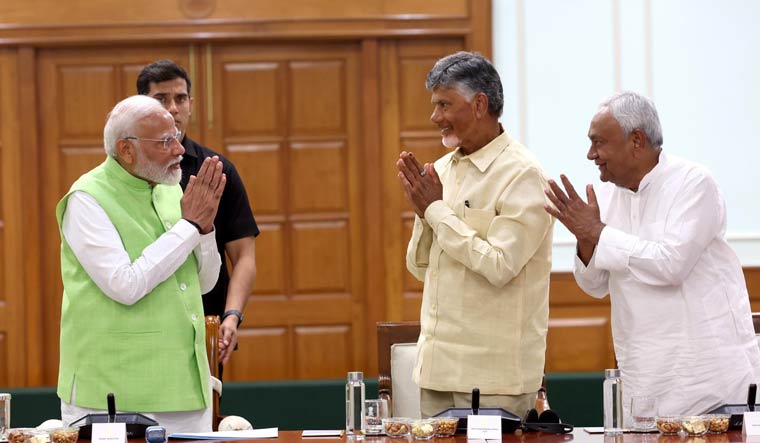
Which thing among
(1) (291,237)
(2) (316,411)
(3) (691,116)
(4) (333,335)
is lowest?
(2) (316,411)

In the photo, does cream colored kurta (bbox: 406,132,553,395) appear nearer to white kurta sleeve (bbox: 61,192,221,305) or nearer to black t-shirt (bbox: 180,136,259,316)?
white kurta sleeve (bbox: 61,192,221,305)


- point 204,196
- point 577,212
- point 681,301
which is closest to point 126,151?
point 204,196

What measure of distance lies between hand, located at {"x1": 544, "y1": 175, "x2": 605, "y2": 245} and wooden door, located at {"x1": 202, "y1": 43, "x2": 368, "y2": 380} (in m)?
3.06

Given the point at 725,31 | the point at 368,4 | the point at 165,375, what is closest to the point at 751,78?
the point at 725,31

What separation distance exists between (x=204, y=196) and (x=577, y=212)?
3.41 feet

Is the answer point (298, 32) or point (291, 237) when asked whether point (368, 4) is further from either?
point (291, 237)

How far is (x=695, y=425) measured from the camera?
8.95 feet

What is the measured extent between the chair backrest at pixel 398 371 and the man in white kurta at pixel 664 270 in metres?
0.68

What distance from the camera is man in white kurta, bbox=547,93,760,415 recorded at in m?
3.01

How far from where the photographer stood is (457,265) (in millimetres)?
3145

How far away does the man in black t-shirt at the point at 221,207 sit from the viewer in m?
3.88

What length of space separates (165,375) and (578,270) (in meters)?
1.22

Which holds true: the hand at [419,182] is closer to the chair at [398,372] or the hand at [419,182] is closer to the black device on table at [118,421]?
the chair at [398,372]

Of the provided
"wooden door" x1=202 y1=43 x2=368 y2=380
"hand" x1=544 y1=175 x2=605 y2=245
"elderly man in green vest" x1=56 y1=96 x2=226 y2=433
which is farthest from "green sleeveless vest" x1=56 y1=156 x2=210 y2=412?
"wooden door" x1=202 y1=43 x2=368 y2=380
